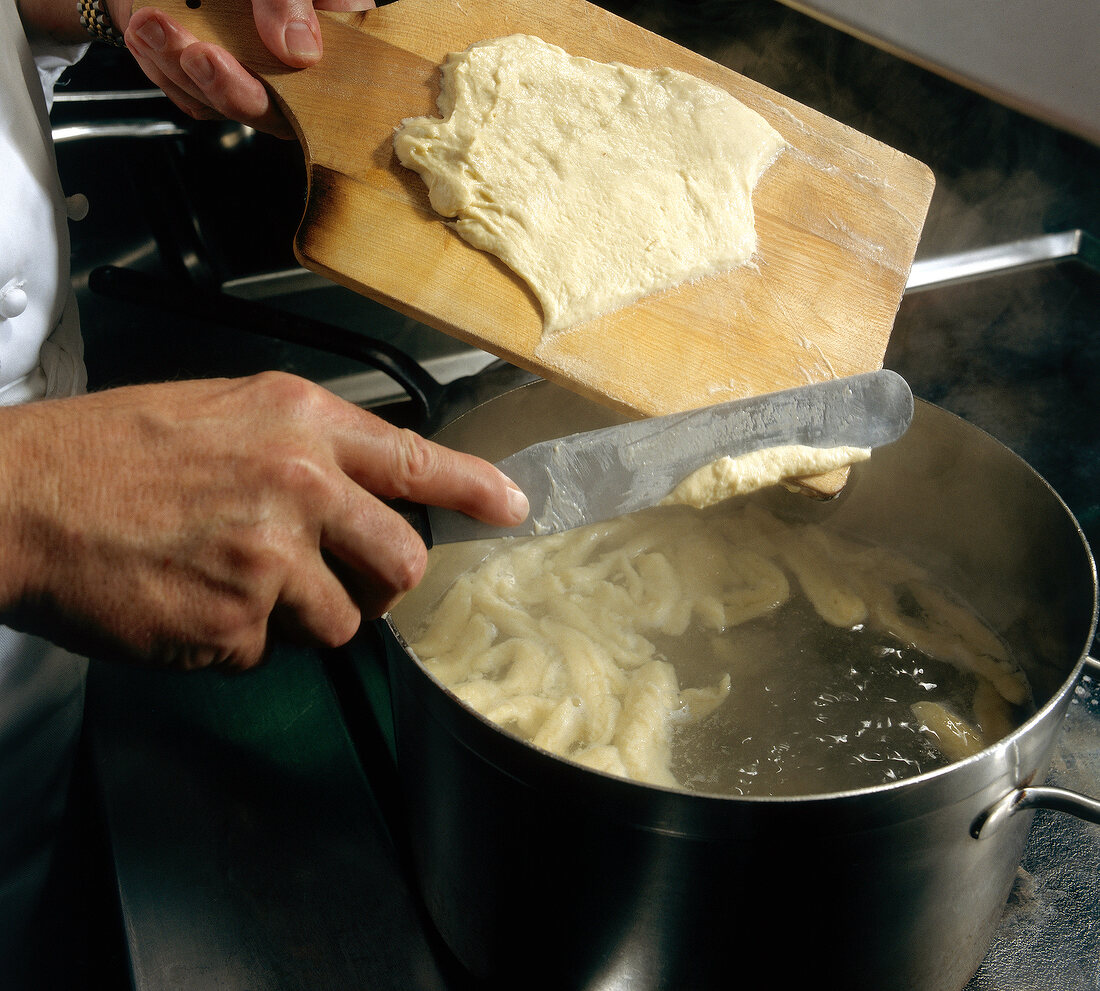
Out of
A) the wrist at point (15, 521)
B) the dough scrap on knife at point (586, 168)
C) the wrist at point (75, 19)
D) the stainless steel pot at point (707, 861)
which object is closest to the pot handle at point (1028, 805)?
the stainless steel pot at point (707, 861)

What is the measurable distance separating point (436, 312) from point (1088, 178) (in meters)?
1.27

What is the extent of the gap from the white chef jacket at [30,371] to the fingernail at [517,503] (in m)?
0.60

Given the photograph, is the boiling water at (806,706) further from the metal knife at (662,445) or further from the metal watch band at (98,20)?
the metal watch band at (98,20)

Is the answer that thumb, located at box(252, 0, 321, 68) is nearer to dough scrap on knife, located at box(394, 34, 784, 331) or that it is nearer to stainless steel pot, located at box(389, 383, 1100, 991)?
dough scrap on knife, located at box(394, 34, 784, 331)

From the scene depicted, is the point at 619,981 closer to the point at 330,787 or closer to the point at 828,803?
the point at 828,803

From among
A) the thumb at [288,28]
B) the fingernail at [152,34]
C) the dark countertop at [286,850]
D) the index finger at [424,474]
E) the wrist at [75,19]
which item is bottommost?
the dark countertop at [286,850]

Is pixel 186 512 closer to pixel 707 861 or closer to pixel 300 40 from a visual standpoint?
pixel 707 861

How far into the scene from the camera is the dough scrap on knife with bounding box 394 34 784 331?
0.92m

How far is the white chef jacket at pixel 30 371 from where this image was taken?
0.92 m

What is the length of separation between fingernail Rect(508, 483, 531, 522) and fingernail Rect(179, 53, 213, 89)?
0.62m

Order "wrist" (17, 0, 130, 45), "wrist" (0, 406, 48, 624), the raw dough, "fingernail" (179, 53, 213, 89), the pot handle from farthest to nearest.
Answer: "wrist" (17, 0, 130, 45)
"fingernail" (179, 53, 213, 89)
the raw dough
the pot handle
"wrist" (0, 406, 48, 624)

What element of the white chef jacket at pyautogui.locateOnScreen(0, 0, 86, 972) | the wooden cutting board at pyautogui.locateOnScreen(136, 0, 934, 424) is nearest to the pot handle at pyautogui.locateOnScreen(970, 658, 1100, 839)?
the wooden cutting board at pyautogui.locateOnScreen(136, 0, 934, 424)

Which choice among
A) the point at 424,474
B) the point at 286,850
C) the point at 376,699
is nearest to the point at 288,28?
the point at 424,474

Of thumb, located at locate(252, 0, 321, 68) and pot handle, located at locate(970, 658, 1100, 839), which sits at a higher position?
thumb, located at locate(252, 0, 321, 68)
